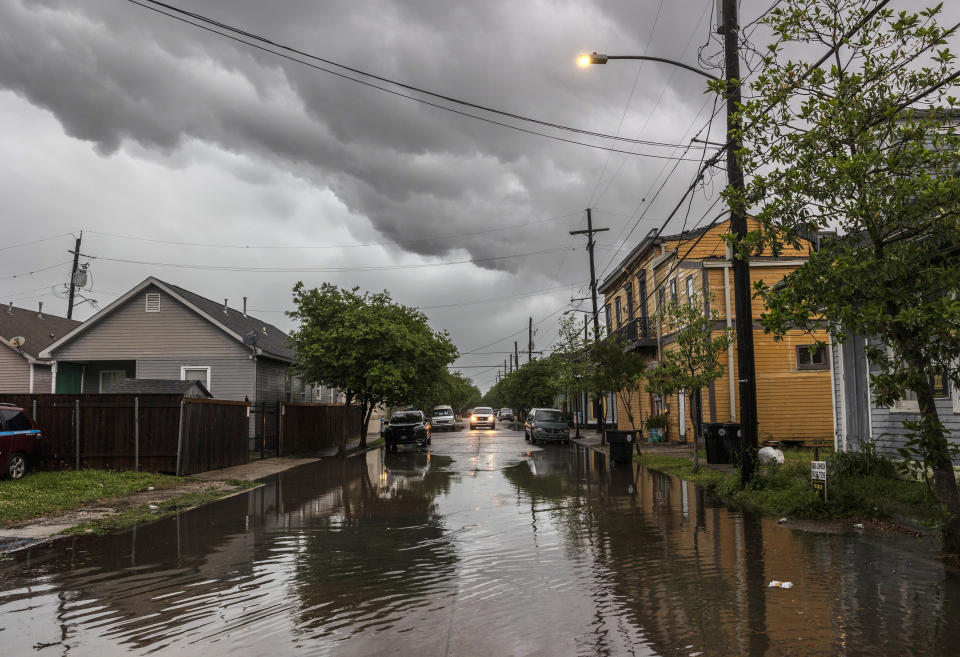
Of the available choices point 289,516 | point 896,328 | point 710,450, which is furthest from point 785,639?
point 710,450

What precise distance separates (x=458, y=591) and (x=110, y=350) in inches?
1037

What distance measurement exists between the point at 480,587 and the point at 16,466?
13.4 meters

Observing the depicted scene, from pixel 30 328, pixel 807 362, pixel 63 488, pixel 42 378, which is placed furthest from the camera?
pixel 30 328

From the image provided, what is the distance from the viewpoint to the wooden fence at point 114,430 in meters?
17.5

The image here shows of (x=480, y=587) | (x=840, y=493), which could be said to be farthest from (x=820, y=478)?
(x=480, y=587)

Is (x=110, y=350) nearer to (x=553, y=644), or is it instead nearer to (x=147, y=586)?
(x=147, y=586)

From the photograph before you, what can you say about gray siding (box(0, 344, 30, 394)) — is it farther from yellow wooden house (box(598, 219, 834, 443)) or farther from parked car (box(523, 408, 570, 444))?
yellow wooden house (box(598, 219, 834, 443))

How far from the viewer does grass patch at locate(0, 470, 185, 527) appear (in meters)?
11.8

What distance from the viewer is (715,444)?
1878 cm

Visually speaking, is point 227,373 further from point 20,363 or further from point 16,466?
point 16,466

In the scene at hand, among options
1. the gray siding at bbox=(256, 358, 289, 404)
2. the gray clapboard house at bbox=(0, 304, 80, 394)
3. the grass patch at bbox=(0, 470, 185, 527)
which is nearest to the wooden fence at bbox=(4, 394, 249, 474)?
the grass patch at bbox=(0, 470, 185, 527)

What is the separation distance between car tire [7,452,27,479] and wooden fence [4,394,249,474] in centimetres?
147

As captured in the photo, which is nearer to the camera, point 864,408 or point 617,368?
point 864,408

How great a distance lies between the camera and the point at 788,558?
7.78 meters
